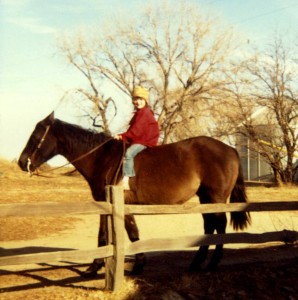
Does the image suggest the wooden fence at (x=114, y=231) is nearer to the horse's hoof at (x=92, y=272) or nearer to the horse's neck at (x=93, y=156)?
the horse's hoof at (x=92, y=272)

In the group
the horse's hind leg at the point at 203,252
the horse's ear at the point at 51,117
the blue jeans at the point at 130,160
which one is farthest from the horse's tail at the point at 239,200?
the horse's ear at the point at 51,117

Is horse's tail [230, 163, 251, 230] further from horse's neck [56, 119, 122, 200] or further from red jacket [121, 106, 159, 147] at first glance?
horse's neck [56, 119, 122, 200]

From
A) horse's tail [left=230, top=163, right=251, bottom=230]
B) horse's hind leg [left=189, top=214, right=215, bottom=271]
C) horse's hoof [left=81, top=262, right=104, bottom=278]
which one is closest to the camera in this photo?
horse's hoof [left=81, top=262, right=104, bottom=278]

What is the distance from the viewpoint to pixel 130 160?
22.9 feet

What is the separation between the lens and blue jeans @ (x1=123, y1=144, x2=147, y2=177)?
692 centimetres

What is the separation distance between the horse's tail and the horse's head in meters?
3.15

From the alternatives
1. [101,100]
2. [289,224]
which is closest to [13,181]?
[101,100]

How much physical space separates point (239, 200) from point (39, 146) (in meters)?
3.53

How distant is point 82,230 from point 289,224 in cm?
578

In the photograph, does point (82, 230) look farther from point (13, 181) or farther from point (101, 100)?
point (101, 100)

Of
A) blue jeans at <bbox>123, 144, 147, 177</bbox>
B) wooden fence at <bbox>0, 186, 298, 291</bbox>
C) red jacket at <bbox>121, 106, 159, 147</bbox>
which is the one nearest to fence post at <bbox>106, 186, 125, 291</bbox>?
wooden fence at <bbox>0, 186, 298, 291</bbox>

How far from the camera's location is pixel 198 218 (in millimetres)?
14484

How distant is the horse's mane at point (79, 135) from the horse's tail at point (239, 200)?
233 centimetres

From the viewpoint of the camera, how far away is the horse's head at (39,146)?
7402 millimetres
